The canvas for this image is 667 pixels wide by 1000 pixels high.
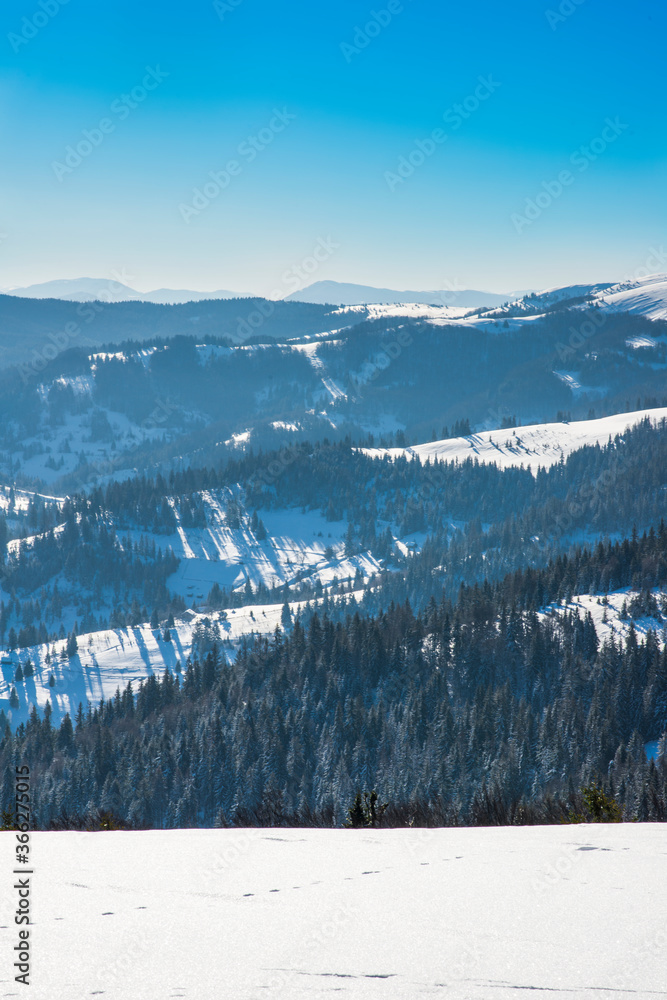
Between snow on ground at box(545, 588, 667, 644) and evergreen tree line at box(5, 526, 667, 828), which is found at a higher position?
snow on ground at box(545, 588, 667, 644)

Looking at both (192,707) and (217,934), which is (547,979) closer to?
(217,934)

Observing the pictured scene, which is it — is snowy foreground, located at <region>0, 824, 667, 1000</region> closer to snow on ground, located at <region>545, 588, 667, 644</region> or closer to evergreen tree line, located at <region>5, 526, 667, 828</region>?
evergreen tree line, located at <region>5, 526, 667, 828</region>

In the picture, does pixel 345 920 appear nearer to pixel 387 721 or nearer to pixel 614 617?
pixel 387 721

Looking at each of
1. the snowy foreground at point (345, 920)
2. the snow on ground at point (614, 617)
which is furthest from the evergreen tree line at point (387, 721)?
the snowy foreground at point (345, 920)

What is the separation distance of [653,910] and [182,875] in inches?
315

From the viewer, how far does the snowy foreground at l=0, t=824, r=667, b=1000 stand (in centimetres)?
970

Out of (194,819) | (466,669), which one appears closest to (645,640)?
(466,669)

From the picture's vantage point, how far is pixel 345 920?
39.0ft

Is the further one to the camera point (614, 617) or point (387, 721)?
point (614, 617)

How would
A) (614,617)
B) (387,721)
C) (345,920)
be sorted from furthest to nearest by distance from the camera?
(614,617), (387,721), (345,920)

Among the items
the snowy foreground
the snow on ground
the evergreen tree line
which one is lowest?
the evergreen tree line

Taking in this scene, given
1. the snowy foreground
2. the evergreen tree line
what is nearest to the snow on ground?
the evergreen tree line

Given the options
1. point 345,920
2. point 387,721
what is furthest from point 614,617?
point 345,920

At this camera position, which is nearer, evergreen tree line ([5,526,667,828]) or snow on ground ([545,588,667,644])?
evergreen tree line ([5,526,667,828])
